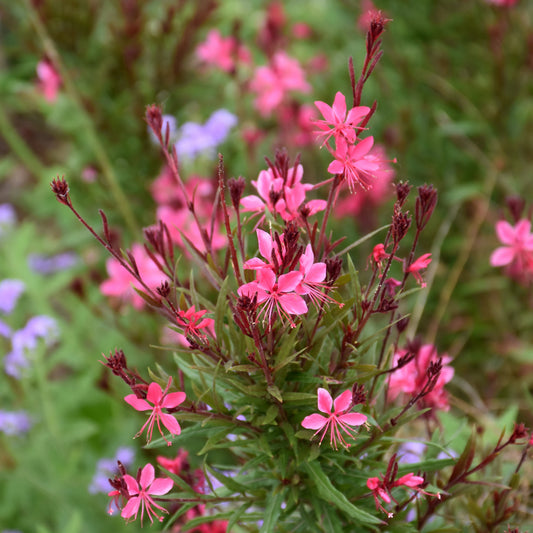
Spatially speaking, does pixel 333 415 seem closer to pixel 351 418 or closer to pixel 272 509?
pixel 351 418

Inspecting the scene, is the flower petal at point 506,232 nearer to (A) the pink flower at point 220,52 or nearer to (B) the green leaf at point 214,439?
(B) the green leaf at point 214,439

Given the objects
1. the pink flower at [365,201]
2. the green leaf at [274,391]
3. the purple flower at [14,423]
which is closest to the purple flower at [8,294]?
the purple flower at [14,423]

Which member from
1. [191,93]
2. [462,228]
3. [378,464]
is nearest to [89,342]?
[191,93]

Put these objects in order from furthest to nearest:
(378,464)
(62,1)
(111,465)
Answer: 1. (62,1)
2. (111,465)
3. (378,464)

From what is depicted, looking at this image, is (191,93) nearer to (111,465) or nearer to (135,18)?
(135,18)

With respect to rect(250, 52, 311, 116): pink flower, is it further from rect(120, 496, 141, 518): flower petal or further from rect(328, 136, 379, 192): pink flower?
rect(120, 496, 141, 518): flower petal

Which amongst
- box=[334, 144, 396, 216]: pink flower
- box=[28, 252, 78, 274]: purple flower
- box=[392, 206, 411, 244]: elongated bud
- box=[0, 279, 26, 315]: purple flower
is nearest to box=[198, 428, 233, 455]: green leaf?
box=[392, 206, 411, 244]: elongated bud

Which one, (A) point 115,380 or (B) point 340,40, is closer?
(A) point 115,380
